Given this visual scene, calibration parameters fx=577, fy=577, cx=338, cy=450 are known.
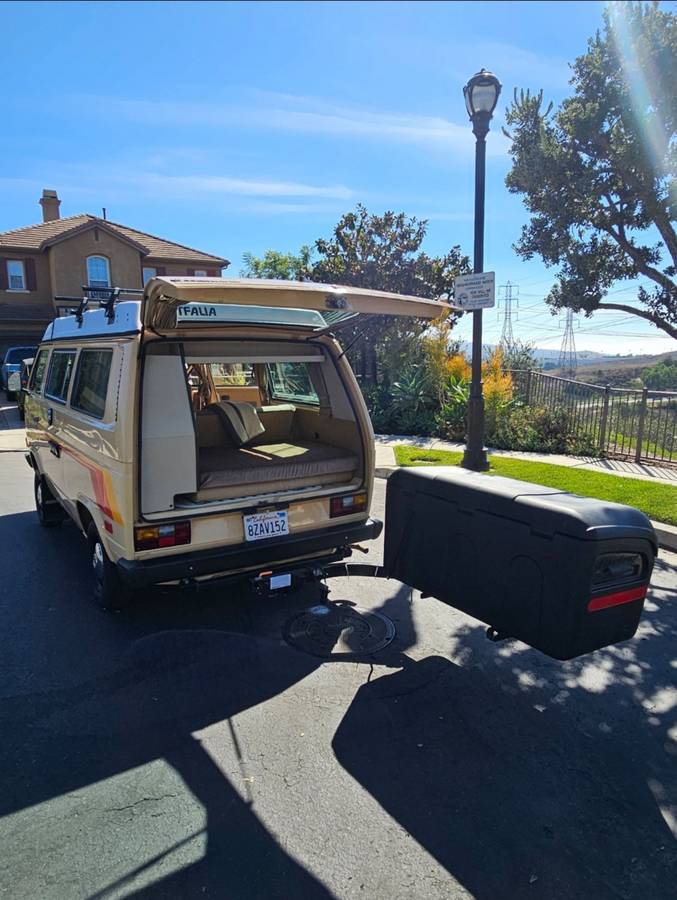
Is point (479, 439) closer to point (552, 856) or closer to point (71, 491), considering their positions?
point (71, 491)

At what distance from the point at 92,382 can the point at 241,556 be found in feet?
5.80

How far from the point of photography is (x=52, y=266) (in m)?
26.4

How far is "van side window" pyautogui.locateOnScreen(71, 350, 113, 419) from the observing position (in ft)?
13.2

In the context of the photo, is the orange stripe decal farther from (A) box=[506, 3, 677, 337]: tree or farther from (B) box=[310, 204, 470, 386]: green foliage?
(B) box=[310, 204, 470, 386]: green foliage

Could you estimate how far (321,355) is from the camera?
15.6 ft

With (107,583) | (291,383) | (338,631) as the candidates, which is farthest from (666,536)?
(107,583)

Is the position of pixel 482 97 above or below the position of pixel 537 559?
above

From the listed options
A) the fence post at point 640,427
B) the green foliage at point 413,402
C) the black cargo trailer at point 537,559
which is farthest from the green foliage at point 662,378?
the black cargo trailer at point 537,559

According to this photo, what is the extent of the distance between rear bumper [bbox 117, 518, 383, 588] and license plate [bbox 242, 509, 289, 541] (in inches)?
2.0

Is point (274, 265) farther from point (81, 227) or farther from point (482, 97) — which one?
point (482, 97)

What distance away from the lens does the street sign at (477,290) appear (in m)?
8.41

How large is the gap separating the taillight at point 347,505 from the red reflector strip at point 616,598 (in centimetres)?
198

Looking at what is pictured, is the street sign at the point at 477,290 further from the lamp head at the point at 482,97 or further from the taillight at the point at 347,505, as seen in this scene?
the taillight at the point at 347,505

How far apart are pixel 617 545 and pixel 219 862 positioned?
2307 millimetres
